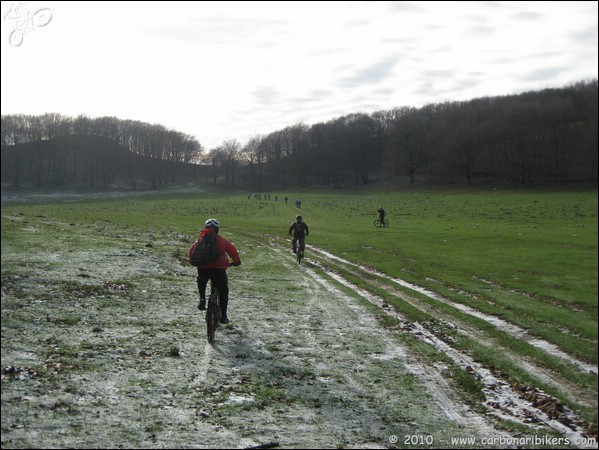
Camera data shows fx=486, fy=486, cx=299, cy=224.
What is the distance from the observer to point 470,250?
32.4 meters

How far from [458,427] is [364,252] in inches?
1037

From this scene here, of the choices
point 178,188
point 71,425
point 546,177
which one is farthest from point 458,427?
point 178,188

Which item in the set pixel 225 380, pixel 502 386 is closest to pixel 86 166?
pixel 225 380

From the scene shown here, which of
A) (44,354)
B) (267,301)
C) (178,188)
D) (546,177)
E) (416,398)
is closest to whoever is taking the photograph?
(416,398)

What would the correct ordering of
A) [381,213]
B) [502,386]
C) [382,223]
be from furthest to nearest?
[382,223], [381,213], [502,386]

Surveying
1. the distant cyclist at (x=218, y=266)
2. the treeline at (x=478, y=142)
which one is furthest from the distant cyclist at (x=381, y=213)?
the distant cyclist at (x=218, y=266)

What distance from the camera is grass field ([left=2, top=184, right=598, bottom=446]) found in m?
12.0

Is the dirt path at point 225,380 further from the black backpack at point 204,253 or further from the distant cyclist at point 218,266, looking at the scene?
the black backpack at point 204,253

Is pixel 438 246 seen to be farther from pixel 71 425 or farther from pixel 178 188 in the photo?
pixel 178 188

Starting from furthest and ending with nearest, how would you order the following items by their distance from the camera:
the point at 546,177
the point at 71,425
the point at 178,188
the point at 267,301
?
the point at 178,188
the point at 267,301
the point at 546,177
the point at 71,425

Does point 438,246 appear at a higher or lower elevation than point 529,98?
lower

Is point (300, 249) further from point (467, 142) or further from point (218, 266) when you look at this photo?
→ point (218, 266)

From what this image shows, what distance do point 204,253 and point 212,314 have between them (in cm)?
164

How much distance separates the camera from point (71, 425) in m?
7.55
